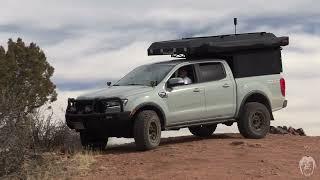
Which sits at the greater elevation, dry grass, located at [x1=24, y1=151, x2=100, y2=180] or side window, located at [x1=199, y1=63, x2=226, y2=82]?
side window, located at [x1=199, y1=63, x2=226, y2=82]

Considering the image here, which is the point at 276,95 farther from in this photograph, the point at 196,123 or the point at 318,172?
the point at 318,172

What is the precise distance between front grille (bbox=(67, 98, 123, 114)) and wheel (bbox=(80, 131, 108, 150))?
0.71 meters

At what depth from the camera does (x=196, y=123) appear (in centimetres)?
1488

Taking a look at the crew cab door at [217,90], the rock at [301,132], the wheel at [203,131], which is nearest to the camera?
the crew cab door at [217,90]

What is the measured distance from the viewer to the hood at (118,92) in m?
13.7

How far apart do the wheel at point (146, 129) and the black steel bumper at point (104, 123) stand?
9.5 inches

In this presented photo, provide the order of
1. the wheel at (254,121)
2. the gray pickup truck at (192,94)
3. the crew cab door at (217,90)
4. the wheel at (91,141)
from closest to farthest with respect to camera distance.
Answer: the gray pickup truck at (192,94)
the wheel at (91,141)
the crew cab door at (217,90)
the wheel at (254,121)

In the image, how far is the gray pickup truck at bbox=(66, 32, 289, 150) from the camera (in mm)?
13711

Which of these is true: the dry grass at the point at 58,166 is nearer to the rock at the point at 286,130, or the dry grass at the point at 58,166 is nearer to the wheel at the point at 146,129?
the wheel at the point at 146,129

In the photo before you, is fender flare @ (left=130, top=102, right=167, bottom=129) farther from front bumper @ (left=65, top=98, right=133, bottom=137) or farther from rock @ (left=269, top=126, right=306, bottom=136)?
rock @ (left=269, top=126, right=306, bottom=136)

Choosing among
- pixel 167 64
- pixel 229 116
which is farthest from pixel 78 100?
pixel 229 116

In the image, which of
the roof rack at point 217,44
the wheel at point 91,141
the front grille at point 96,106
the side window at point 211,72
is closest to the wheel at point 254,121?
the side window at point 211,72

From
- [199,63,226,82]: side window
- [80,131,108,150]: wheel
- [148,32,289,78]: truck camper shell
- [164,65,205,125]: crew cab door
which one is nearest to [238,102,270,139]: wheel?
[148,32,289,78]: truck camper shell

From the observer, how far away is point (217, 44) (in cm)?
1552
